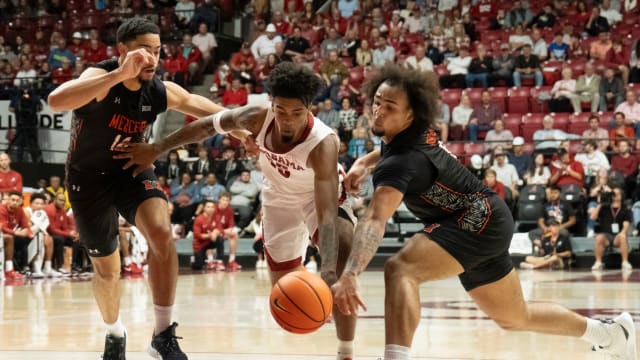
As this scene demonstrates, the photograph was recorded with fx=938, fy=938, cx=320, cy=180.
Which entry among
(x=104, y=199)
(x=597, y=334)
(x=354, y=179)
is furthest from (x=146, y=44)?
(x=597, y=334)

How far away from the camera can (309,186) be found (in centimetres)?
552

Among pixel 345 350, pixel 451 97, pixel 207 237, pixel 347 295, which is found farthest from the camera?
pixel 451 97

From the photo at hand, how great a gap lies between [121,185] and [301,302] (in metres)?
1.90

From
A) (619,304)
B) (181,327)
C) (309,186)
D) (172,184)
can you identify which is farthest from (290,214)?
(172,184)

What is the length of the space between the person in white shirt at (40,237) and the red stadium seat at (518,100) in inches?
356

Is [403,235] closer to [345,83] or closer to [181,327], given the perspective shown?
[345,83]

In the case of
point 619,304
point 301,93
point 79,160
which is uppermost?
point 301,93

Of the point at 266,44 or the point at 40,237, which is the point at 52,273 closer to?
the point at 40,237

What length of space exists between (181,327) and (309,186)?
2882 mm

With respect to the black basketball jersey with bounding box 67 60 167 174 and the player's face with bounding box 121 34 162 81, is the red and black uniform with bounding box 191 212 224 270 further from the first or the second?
the player's face with bounding box 121 34 162 81

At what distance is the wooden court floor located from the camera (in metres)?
6.38

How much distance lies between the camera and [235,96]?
66.6 ft

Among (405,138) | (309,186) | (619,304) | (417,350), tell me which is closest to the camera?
(405,138)

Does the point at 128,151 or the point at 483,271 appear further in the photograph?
the point at 128,151
